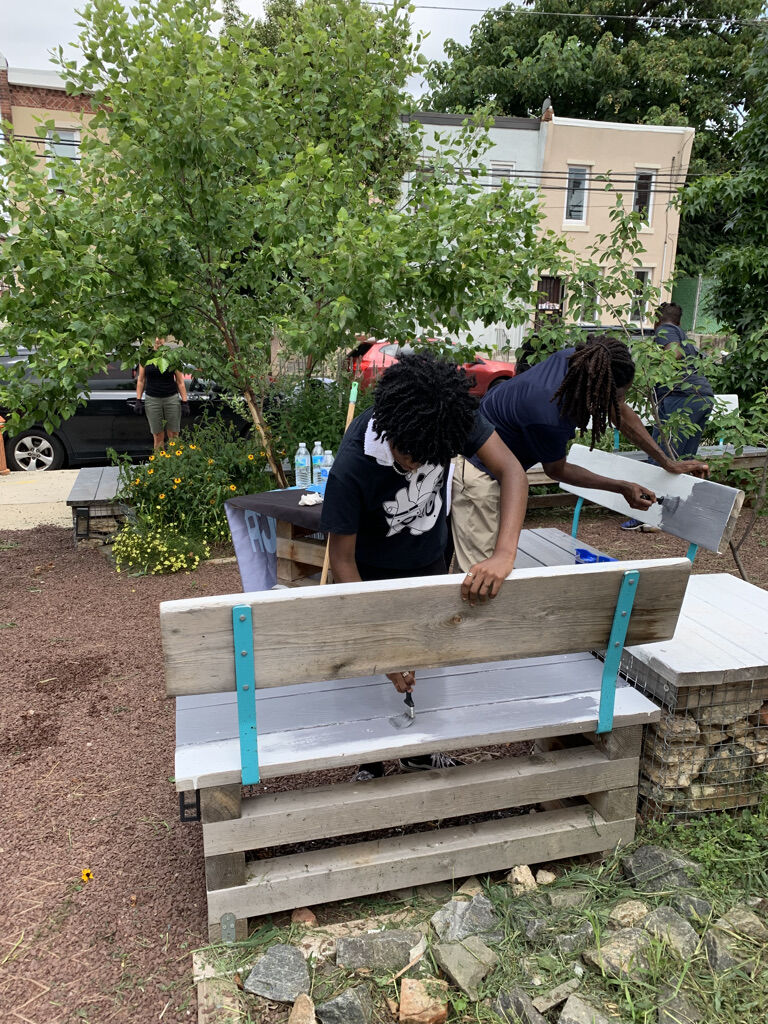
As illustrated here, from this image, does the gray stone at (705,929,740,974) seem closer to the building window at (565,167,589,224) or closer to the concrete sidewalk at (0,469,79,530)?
the concrete sidewalk at (0,469,79,530)

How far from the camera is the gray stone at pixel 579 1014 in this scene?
1861 mm

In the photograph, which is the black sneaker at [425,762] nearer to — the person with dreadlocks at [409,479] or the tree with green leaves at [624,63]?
the person with dreadlocks at [409,479]

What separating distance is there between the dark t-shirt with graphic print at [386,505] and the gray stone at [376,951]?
3.79 feet

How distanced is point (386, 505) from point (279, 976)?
1388 millimetres

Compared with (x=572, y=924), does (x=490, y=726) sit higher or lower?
higher

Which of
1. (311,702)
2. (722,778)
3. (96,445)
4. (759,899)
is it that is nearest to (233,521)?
(311,702)

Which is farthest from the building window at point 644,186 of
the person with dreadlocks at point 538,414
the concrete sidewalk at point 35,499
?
the person with dreadlocks at point 538,414

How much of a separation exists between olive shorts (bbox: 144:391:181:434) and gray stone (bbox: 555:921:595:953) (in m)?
7.17

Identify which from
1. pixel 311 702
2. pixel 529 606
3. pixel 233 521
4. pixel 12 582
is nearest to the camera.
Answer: pixel 529 606

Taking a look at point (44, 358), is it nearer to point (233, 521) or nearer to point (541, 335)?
point (233, 521)

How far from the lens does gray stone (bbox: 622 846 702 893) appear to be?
2.36 m

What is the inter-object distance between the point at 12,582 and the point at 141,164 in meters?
3.15

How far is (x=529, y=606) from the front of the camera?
221 centimetres

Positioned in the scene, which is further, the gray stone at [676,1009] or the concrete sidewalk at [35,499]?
the concrete sidewalk at [35,499]
